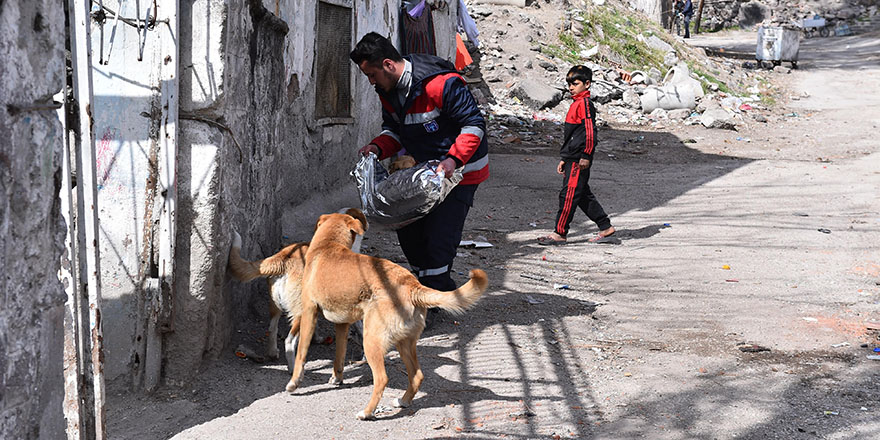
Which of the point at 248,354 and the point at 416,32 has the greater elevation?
the point at 416,32

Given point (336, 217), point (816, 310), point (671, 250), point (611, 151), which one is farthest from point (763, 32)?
point (336, 217)

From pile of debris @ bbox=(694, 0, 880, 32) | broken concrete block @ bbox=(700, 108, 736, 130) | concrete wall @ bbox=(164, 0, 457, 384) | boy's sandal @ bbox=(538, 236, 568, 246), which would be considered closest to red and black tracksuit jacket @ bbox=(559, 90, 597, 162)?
boy's sandal @ bbox=(538, 236, 568, 246)

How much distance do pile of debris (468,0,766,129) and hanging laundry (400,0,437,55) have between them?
182 inches

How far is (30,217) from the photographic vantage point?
218 cm

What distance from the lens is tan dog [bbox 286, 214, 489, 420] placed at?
3.63m

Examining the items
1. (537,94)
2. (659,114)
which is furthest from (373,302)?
(659,114)

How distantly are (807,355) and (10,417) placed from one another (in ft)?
13.2

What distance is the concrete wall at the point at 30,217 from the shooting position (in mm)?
2066

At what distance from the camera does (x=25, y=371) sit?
2195 mm

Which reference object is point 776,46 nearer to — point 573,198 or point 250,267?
point 573,198

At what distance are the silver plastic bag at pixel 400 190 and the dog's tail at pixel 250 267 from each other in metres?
0.73

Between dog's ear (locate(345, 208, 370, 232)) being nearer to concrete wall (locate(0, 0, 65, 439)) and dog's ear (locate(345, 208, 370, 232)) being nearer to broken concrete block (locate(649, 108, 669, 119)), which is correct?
concrete wall (locate(0, 0, 65, 439))

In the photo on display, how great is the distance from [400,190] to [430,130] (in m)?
0.43

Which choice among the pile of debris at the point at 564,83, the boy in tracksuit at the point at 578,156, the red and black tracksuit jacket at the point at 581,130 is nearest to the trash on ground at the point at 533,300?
the boy in tracksuit at the point at 578,156
